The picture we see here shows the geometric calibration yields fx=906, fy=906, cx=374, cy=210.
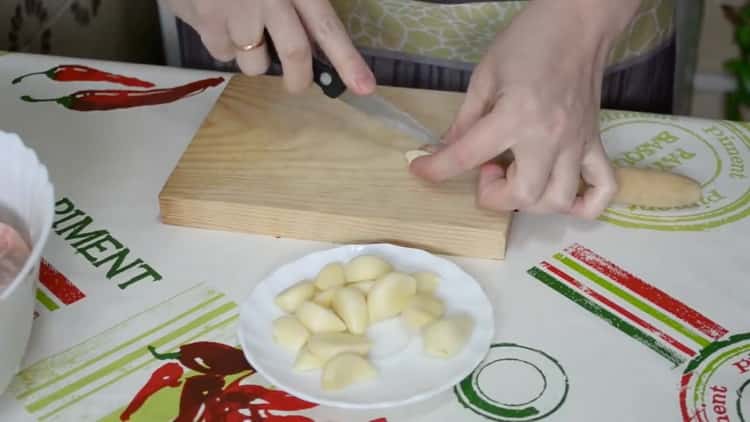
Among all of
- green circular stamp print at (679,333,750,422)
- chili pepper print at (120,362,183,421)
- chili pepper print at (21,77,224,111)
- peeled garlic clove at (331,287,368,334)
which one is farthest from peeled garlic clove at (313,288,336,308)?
chili pepper print at (21,77,224,111)

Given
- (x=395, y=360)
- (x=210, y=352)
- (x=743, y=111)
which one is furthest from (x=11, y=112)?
(x=743, y=111)

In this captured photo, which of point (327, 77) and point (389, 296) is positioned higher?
point (327, 77)

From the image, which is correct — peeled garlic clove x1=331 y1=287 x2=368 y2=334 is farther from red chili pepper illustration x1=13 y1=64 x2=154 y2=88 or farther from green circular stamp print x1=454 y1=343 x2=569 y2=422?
red chili pepper illustration x1=13 y1=64 x2=154 y2=88

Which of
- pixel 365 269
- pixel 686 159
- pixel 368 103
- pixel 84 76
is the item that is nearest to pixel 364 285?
pixel 365 269

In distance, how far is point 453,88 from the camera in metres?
1.02

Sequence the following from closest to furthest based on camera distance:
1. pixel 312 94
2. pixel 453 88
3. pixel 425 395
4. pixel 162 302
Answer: pixel 425 395 < pixel 162 302 < pixel 312 94 < pixel 453 88

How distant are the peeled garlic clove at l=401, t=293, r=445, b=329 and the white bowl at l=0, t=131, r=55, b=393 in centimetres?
26

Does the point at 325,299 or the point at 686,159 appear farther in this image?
the point at 686,159

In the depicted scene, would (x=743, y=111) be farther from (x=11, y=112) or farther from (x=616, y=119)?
(x=11, y=112)

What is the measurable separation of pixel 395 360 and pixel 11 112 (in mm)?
526

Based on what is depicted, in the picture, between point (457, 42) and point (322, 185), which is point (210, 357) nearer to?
point (322, 185)

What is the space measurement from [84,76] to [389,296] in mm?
507

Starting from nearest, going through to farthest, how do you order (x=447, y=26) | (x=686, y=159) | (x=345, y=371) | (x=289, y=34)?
(x=345, y=371) → (x=289, y=34) → (x=686, y=159) → (x=447, y=26)

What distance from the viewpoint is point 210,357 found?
26.3 inches
